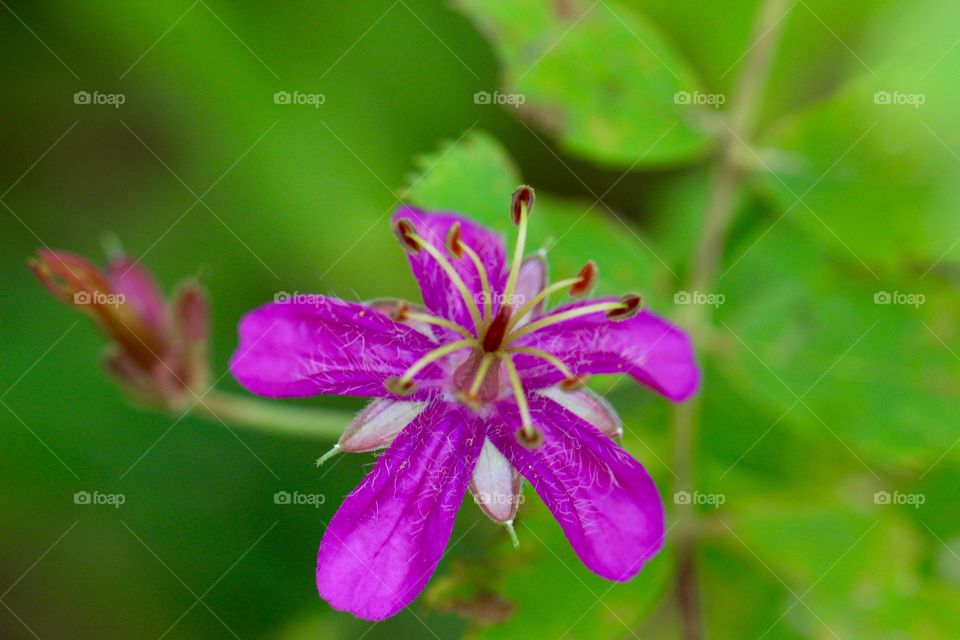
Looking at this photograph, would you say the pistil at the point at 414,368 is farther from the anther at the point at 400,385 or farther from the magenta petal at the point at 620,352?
the magenta petal at the point at 620,352

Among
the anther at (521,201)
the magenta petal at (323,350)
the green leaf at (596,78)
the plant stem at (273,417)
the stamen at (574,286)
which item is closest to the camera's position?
the magenta petal at (323,350)

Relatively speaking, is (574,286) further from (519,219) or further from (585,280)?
(519,219)

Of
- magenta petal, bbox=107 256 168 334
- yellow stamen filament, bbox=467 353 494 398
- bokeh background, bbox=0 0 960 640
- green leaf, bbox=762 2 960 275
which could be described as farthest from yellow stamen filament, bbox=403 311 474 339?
green leaf, bbox=762 2 960 275

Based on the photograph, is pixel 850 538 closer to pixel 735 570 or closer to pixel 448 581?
pixel 735 570

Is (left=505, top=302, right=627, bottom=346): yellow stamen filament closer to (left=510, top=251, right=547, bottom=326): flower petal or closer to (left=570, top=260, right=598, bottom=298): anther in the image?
(left=570, top=260, right=598, bottom=298): anther

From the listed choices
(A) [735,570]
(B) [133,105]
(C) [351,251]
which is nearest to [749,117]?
(A) [735,570]

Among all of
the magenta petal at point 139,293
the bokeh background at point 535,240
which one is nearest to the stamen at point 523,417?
the bokeh background at point 535,240

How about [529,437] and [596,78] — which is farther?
[596,78]

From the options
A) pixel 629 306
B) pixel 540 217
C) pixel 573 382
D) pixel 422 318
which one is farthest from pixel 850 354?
pixel 422 318
